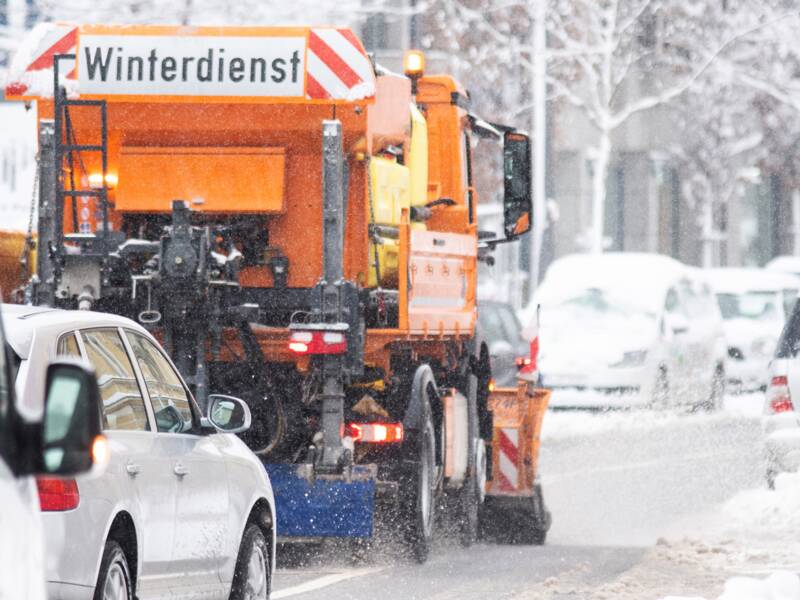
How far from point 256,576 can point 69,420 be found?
3918 millimetres

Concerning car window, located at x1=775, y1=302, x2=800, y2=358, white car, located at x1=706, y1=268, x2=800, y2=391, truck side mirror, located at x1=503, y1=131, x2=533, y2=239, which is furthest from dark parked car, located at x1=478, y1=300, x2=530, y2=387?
truck side mirror, located at x1=503, y1=131, x2=533, y2=239

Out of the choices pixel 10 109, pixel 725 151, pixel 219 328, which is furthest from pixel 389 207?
pixel 725 151

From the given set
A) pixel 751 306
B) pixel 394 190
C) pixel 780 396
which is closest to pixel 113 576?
pixel 394 190

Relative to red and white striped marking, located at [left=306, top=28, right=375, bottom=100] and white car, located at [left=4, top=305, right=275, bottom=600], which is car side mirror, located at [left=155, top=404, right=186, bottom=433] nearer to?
white car, located at [left=4, top=305, right=275, bottom=600]

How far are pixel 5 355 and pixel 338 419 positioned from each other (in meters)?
6.65

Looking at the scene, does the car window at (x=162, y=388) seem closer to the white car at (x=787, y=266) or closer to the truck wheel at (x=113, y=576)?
the truck wheel at (x=113, y=576)

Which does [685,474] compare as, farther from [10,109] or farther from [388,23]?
[388,23]

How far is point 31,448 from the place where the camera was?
4.66 m

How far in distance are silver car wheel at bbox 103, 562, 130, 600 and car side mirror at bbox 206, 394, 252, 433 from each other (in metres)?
1.12

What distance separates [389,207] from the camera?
1265cm

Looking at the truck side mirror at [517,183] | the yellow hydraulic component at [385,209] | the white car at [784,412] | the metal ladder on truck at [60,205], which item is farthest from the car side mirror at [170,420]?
the white car at [784,412]

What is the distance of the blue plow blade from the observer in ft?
38.3

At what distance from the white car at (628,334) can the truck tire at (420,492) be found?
1171 cm

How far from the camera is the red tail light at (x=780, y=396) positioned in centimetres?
1403
